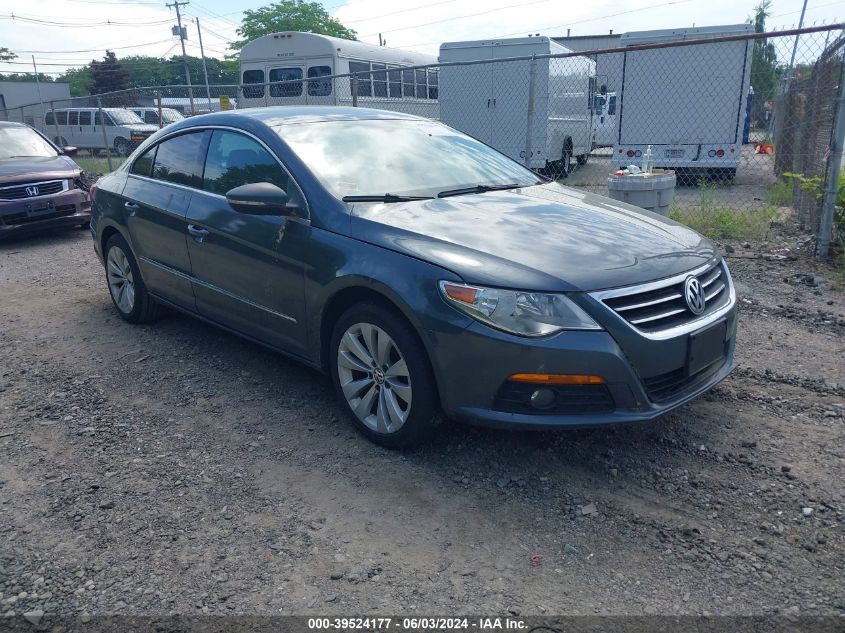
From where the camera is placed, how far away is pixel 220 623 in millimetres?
2473

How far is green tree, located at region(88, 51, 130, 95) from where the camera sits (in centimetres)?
5962

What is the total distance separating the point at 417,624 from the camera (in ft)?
7.99

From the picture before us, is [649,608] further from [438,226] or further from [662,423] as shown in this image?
[438,226]

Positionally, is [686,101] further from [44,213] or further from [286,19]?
[286,19]

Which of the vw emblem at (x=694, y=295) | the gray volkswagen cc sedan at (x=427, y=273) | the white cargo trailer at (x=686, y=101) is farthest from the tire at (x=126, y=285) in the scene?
the white cargo trailer at (x=686, y=101)

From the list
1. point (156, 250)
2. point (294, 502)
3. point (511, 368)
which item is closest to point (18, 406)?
point (156, 250)

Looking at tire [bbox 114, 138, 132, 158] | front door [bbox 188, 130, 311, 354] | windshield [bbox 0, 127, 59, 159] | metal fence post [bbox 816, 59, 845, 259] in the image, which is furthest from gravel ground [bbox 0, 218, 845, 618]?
tire [bbox 114, 138, 132, 158]

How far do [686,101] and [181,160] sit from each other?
36.0 ft

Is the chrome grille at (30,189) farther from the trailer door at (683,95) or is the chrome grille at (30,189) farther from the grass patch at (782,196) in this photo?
the grass patch at (782,196)

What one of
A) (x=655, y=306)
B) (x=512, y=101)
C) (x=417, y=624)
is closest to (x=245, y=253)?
(x=655, y=306)

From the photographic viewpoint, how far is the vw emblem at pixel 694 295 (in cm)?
331

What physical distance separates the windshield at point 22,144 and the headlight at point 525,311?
9162 mm

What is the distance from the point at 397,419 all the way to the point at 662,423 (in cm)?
144

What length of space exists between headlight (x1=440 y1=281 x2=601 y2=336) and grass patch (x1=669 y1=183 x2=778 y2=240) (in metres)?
5.87
